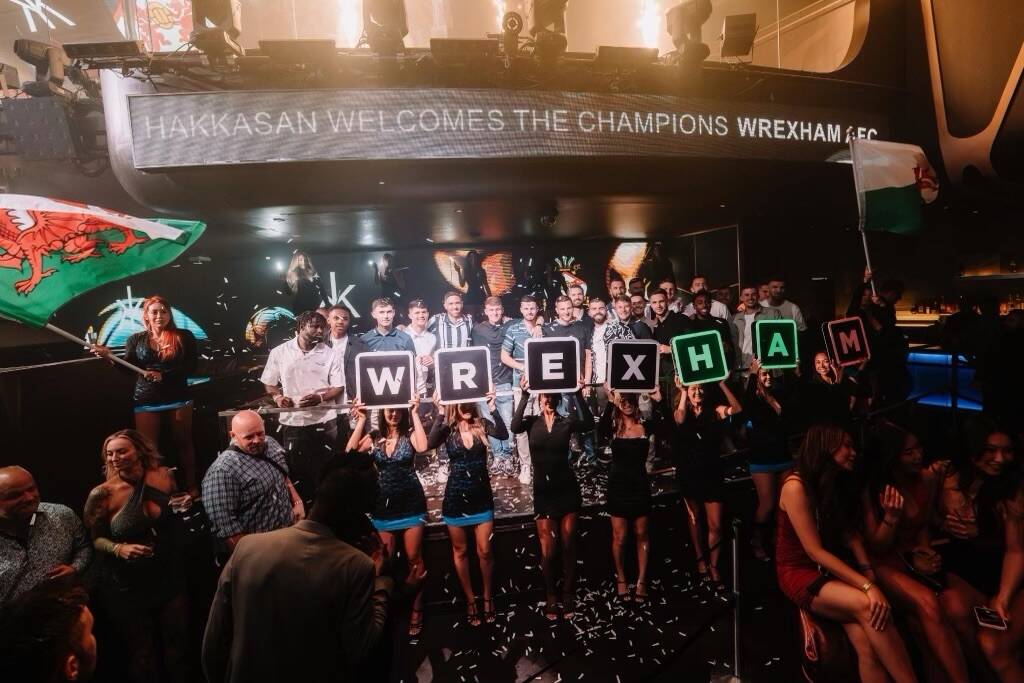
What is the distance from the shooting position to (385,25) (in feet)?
15.3

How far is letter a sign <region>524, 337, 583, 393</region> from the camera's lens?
4379 mm

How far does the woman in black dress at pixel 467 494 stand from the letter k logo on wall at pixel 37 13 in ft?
34.2

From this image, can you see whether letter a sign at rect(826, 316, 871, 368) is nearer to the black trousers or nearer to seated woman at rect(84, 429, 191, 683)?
the black trousers

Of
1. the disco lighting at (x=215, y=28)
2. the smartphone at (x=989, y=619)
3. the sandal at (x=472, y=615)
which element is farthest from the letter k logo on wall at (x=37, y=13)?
the smartphone at (x=989, y=619)

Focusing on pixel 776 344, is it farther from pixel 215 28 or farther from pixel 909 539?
pixel 215 28

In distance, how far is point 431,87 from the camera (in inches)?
193

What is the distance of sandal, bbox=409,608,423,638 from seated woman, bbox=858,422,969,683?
10.8 ft

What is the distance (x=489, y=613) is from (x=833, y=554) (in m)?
2.69

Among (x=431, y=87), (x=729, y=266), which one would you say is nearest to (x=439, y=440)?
(x=431, y=87)

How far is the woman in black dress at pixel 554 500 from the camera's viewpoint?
4312 millimetres

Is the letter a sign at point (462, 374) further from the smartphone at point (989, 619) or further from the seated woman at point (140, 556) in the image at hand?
the smartphone at point (989, 619)

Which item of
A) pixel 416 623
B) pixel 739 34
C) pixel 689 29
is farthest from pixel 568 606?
pixel 739 34

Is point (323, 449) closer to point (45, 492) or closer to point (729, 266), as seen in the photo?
point (45, 492)

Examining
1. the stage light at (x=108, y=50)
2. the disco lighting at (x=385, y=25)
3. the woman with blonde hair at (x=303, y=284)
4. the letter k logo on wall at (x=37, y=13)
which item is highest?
the letter k logo on wall at (x=37, y=13)
